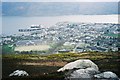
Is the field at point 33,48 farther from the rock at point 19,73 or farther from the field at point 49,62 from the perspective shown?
the rock at point 19,73

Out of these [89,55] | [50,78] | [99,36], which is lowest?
[50,78]

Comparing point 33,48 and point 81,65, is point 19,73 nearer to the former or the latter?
point 33,48

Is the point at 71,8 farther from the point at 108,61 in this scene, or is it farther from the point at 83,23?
the point at 108,61

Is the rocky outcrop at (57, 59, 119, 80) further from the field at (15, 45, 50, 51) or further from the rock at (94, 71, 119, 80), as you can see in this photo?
Answer: the field at (15, 45, 50, 51)

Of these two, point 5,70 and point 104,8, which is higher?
point 104,8

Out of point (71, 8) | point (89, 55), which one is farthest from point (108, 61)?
point (71, 8)

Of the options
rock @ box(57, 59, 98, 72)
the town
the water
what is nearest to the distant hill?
the water
